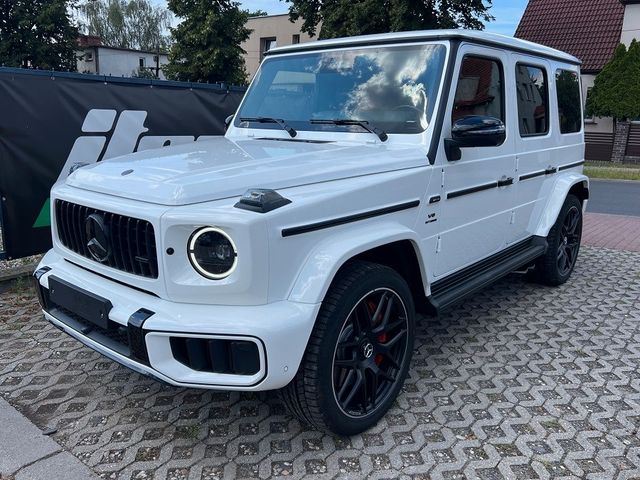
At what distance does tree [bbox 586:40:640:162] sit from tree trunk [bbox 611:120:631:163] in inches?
26.3

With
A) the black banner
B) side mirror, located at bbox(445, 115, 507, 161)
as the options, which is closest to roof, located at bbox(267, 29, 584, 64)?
side mirror, located at bbox(445, 115, 507, 161)

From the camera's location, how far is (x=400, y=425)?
2.98 meters

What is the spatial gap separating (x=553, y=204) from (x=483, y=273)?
150cm

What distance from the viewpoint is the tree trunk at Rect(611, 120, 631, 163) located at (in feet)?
72.5

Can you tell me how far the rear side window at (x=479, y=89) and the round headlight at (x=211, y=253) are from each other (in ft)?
5.88

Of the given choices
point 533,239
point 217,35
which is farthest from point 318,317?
point 217,35

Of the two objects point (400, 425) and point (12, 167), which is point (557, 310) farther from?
point (12, 167)

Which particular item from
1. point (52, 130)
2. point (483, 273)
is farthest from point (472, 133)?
point (52, 130)

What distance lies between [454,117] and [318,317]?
1.66 metres

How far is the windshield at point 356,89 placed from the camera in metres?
3.37

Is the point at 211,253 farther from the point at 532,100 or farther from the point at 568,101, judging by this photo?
the point at 568,101

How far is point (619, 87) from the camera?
20516 millimetres

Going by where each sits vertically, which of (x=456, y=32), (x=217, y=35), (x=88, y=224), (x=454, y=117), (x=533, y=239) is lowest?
(x=533, y=239)

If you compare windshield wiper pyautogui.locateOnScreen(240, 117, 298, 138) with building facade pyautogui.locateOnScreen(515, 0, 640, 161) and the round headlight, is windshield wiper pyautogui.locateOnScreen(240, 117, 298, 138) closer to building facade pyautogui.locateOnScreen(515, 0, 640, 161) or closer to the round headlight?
the round headlight
